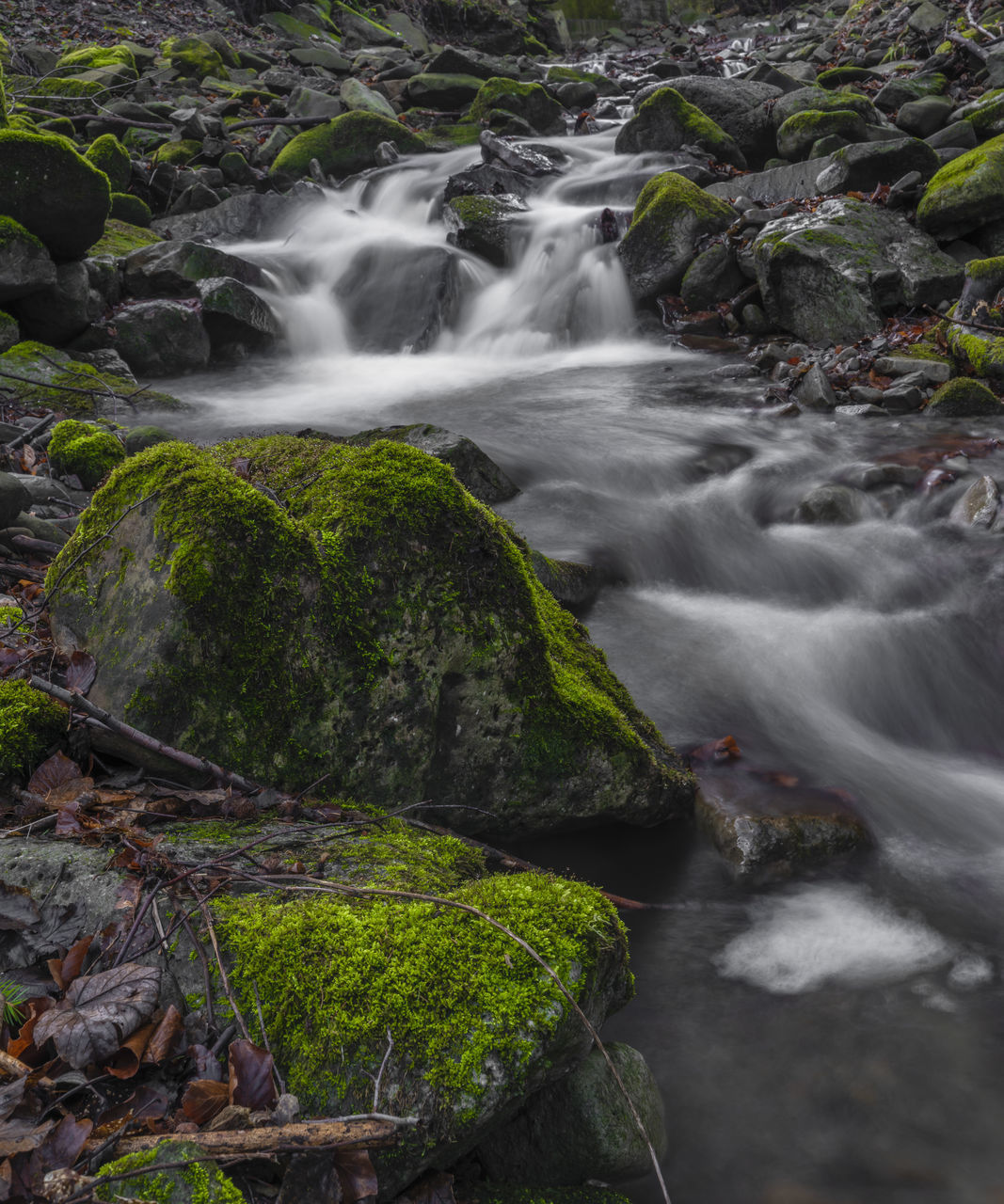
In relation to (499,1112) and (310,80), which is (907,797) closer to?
(499,1112)

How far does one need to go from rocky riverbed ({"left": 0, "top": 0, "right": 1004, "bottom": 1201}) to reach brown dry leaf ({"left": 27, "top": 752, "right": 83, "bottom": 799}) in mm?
11

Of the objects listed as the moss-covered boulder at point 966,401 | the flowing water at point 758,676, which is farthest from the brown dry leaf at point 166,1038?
the moss-covered boulder at point 966,401

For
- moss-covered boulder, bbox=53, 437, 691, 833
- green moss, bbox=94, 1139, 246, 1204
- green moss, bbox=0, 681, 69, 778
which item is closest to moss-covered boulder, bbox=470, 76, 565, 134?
moss-covered boulder, bbox=53, 437, 691, 833

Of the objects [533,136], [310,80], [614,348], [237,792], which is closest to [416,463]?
[237,792]

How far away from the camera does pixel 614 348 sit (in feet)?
39.8

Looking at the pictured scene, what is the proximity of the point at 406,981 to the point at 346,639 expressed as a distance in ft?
4.59

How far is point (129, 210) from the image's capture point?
14352mm

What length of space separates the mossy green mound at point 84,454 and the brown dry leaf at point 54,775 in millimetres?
4306

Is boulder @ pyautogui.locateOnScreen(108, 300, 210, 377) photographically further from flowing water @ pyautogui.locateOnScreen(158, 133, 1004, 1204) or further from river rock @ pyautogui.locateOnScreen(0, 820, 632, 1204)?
river rock @ pyautogui.locateOnScreen(0, 820, 632, 1204)

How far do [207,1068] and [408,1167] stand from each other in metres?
0.49

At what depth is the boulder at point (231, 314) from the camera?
1096 cm

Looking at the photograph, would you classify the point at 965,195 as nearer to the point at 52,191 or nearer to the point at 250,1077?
the point at 52,191

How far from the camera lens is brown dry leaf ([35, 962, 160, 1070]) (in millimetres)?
1734

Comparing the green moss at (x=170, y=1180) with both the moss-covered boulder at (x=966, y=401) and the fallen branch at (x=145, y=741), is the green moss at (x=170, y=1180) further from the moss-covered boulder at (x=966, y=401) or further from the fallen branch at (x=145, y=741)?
the moss-covered boulder at (x=966, y=401)
